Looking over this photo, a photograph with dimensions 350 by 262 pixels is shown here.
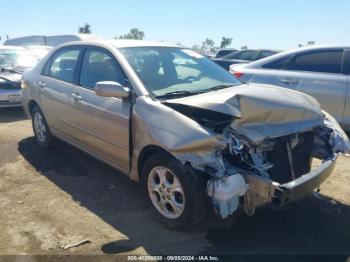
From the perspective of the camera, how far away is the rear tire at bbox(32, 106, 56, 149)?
560 centimetres

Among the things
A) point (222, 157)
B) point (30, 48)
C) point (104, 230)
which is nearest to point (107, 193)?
point (104, 230)

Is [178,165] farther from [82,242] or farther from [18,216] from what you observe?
[18,216]

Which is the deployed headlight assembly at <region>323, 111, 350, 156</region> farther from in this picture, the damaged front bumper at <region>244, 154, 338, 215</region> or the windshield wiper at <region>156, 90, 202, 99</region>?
the windshield wiper at <region>156, 90, 202, 99</region>

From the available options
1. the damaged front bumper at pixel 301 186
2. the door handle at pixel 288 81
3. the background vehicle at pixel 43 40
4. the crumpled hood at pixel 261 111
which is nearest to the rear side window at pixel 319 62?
the door handle at pixel 288 81

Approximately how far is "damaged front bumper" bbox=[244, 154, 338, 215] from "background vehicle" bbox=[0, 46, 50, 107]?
6470mm

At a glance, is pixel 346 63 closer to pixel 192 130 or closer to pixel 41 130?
pixel 192 130

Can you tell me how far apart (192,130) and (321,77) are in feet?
12.0

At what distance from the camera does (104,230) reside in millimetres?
3479

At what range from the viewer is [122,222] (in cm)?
362

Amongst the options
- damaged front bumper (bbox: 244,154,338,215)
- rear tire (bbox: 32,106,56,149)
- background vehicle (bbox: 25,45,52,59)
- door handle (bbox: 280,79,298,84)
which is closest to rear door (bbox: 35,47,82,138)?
rear tire (bbox: 32,106,56,149)

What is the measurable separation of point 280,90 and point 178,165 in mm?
1378

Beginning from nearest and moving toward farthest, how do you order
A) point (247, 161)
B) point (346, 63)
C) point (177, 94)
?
point (247, 161)
point (177, 94)
point (346, 63)

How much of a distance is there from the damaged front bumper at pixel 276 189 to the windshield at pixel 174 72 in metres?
1.23

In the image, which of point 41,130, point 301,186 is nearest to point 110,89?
point 301,186
